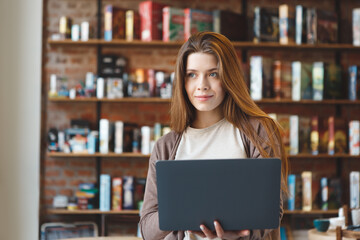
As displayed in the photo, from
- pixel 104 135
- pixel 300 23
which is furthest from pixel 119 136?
pixel 300 23

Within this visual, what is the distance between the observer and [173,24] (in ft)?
13.9

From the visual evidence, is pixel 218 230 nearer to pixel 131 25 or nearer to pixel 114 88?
pixel 114 88

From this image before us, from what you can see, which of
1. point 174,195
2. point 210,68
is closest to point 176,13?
point 210,68

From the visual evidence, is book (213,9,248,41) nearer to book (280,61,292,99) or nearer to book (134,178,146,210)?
book (280,61,292,99)

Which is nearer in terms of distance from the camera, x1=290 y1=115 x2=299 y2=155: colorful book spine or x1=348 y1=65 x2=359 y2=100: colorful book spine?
x1=290 y1=115 x2=299 y2=155: colorful book spine

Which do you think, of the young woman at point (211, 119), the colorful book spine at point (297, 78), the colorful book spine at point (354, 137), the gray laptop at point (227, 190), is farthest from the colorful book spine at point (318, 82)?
the gray laptop at point (227, 190)

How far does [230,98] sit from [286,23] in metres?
2.86

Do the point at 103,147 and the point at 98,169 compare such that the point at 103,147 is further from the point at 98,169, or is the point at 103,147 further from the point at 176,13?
the point at 176,13

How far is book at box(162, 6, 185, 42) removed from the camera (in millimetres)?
4223

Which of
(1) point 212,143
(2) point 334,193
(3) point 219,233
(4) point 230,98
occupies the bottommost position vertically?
(2) point 334,193

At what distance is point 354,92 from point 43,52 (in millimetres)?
2725

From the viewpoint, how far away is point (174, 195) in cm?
141

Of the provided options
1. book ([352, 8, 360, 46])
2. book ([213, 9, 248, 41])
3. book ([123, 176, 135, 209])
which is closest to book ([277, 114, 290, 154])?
book ([213, 9, 248, 41])

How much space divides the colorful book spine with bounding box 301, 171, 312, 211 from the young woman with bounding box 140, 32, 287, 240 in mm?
2647
